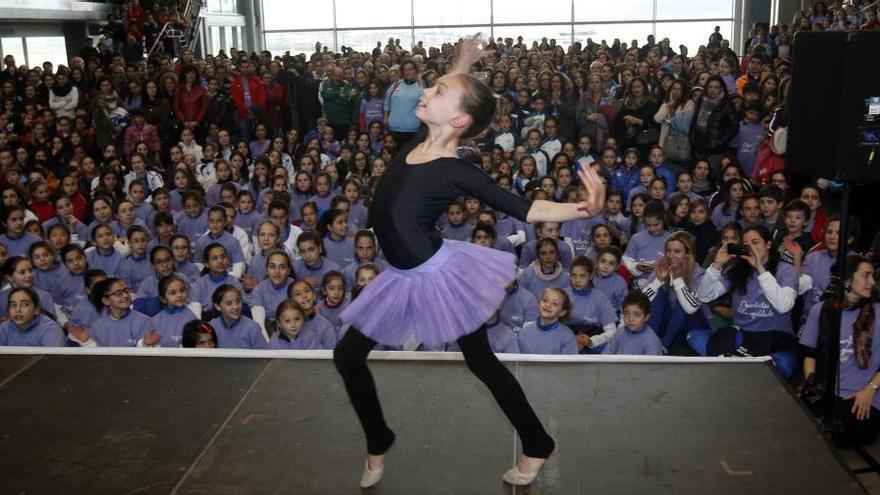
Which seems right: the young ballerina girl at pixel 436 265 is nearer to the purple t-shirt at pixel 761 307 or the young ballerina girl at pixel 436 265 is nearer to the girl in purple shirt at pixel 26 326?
the purple t-shirt at pixel 761 307

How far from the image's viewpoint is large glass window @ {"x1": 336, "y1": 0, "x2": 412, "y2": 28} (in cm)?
1717

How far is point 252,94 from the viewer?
10.1m

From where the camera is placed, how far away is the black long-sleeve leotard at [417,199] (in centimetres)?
245

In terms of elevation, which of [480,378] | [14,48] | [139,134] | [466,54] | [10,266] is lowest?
[10,266]

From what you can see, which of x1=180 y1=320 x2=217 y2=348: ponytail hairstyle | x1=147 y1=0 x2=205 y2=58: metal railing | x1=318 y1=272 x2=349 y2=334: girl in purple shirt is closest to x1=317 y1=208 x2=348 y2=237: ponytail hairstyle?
x1=318 y1=272 x2=349 y2=334: girl in purple shirt

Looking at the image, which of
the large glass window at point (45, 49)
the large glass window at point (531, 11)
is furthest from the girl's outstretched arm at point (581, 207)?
the large glass window at point (531, 11)

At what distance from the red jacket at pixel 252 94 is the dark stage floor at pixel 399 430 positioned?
21.3ft

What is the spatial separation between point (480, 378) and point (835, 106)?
1.85m

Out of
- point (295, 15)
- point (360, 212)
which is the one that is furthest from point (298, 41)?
point (360, 212)

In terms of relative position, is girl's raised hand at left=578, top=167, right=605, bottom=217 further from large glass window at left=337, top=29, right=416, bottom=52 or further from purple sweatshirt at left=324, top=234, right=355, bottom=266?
large glass window at left=337, top=29, right=416, bottom=52

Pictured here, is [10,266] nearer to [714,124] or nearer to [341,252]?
[341,252]

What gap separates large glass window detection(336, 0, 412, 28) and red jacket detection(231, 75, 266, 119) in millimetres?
Answer: 7591

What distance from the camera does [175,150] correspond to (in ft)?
28.8

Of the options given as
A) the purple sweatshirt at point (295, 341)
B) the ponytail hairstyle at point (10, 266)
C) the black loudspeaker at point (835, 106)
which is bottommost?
the purple sweatshirt at point (295, 341)
